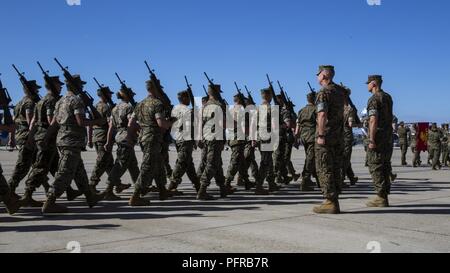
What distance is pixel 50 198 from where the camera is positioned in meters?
6.70

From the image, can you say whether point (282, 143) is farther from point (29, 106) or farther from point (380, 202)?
point (29, 106)

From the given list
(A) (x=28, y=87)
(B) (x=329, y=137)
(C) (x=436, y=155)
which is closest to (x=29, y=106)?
(A) (x=28, y=87)

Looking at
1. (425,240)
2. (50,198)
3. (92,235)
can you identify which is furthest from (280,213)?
(50,198)

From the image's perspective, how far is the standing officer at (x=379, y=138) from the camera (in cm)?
737

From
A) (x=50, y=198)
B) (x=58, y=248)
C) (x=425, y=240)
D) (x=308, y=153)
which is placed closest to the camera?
(x=58, y=248)

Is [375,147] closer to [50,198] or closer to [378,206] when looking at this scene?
[378,206]

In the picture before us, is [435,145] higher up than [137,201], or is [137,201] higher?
[435,145]

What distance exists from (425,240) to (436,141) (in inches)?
560

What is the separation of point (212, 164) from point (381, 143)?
114 inches

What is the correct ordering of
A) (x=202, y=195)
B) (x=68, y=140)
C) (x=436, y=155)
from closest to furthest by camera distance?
(x=68, y=140) → (x=202, y=195) → (x=436, y=155)

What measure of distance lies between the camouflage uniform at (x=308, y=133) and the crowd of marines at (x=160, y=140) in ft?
0.07

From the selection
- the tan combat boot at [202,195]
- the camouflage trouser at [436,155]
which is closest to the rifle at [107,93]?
the tan combat boot at [202,195]

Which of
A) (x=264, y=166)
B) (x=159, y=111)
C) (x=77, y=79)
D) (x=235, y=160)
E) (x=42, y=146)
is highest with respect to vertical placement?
(x=77, y=79)

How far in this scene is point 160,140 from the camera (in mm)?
→ 7906
